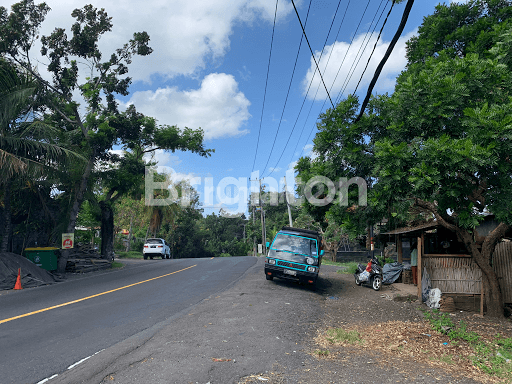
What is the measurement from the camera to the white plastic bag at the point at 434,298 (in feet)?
34.4

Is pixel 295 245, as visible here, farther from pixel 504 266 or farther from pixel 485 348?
Answer: pixel 485 348

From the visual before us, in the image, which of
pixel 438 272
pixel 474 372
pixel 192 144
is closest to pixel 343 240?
pixel 192 144

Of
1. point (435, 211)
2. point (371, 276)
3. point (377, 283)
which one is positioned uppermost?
point (435, 211)

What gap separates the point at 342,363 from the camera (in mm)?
5668

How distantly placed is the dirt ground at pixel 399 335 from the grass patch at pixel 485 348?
0.44ft

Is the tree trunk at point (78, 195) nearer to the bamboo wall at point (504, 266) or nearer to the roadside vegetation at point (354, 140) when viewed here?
the roadside vegetation at point (354, 140)

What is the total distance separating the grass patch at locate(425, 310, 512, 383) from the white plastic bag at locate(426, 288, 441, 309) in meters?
1.33

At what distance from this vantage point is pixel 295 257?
43.3ft

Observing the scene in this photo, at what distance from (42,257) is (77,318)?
992 cm

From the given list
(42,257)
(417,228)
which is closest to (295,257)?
(417,228)

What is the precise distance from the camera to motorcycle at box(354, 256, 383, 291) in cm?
1431

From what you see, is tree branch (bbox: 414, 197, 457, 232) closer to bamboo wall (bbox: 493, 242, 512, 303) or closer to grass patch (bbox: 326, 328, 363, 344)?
bamboo wall (bbox: 493, 242, 512, 303)

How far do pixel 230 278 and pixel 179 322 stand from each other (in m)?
7.84

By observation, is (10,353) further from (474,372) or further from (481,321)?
(481,321)
